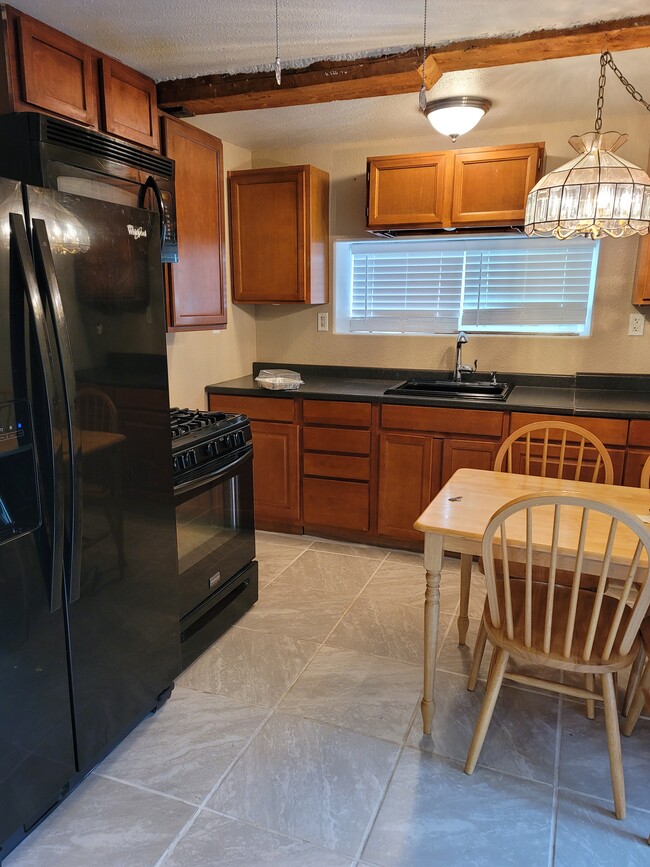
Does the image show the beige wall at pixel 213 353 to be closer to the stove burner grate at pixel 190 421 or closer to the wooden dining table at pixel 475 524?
the stove burner grate at pixel 190 421

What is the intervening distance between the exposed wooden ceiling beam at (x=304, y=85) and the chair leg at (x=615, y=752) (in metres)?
2.16

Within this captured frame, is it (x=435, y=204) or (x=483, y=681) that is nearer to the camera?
(x=483, y=681)

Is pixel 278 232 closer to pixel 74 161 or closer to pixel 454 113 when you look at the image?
pixel 454 113

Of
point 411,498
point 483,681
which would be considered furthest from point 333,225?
point 483,681

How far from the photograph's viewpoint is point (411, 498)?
129 inches

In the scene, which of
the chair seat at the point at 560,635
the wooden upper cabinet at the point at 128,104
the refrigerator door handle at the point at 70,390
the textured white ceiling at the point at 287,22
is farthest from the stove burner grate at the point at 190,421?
the textured white ceiling at the point at 287,22

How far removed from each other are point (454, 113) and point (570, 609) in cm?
215

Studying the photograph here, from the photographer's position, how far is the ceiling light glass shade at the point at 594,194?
5.66ft

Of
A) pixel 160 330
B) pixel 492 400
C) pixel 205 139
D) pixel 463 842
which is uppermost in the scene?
pixel 205 139

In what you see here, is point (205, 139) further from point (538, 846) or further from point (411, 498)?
point (538, 846)


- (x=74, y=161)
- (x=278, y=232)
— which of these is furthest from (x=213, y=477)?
(x=278, y=232)

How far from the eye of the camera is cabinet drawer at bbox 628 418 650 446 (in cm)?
277

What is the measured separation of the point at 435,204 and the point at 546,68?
2.82 feet

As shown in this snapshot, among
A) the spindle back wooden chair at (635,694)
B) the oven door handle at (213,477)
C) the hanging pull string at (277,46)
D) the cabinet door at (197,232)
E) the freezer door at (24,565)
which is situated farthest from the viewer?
the cabinet door at (197,232)
